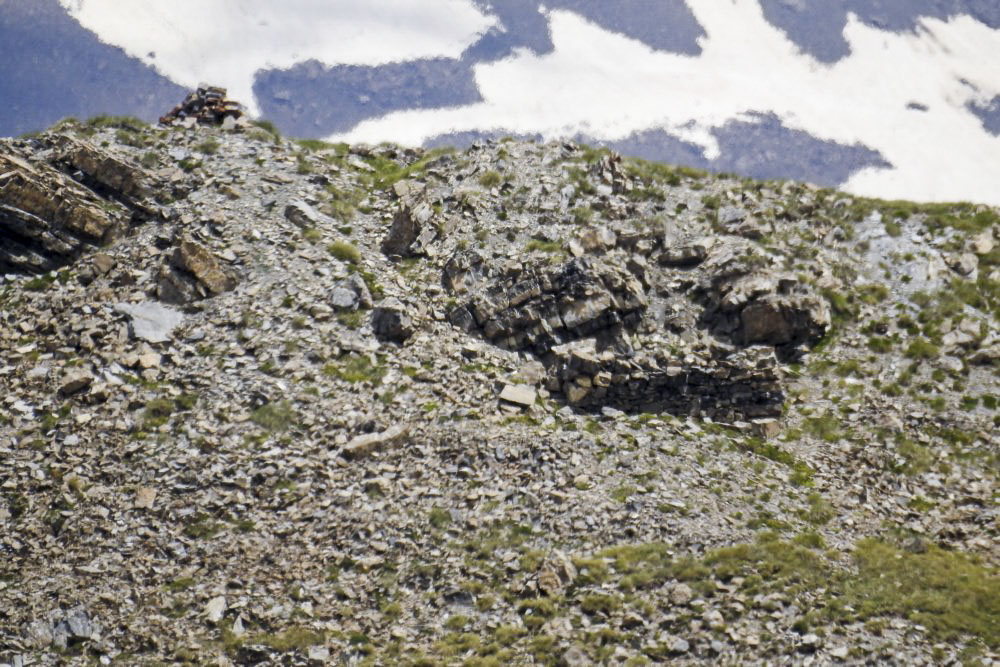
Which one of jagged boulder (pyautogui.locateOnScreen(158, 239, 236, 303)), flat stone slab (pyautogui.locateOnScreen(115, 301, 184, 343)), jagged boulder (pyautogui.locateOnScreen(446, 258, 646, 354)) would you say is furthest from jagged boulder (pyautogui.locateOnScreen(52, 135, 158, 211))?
jagged boulder (pyautogui.locateOnScreen(446, 258, 646, 354))

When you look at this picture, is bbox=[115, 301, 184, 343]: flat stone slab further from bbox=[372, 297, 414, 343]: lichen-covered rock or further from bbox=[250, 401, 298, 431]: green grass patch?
bbox=[372, 297, 414, 343]: lichen-covered rock

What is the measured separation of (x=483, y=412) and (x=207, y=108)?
36.1 m

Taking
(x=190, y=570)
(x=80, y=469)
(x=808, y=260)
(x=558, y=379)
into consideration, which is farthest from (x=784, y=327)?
(x=80, y=469)

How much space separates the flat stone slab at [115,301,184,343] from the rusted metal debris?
22.3 metres

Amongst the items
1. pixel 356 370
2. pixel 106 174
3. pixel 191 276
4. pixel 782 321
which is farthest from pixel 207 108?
→ pixel 782 321

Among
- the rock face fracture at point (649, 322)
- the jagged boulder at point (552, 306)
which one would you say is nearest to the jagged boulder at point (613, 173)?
the rock face fracture at point (649, 322)

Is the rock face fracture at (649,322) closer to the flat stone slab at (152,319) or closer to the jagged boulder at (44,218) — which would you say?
the flat stone slab at (152,319)

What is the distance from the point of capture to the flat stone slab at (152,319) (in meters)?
36.2

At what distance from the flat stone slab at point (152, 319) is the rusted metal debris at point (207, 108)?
2230 cm

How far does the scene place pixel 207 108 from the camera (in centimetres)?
5522

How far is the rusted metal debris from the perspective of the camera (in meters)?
54.8

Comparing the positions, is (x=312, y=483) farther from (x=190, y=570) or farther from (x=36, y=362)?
(x=36, y=362)

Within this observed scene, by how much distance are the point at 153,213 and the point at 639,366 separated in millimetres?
29575

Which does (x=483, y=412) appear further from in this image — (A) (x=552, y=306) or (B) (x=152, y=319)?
(B) (x=152, y=319)
